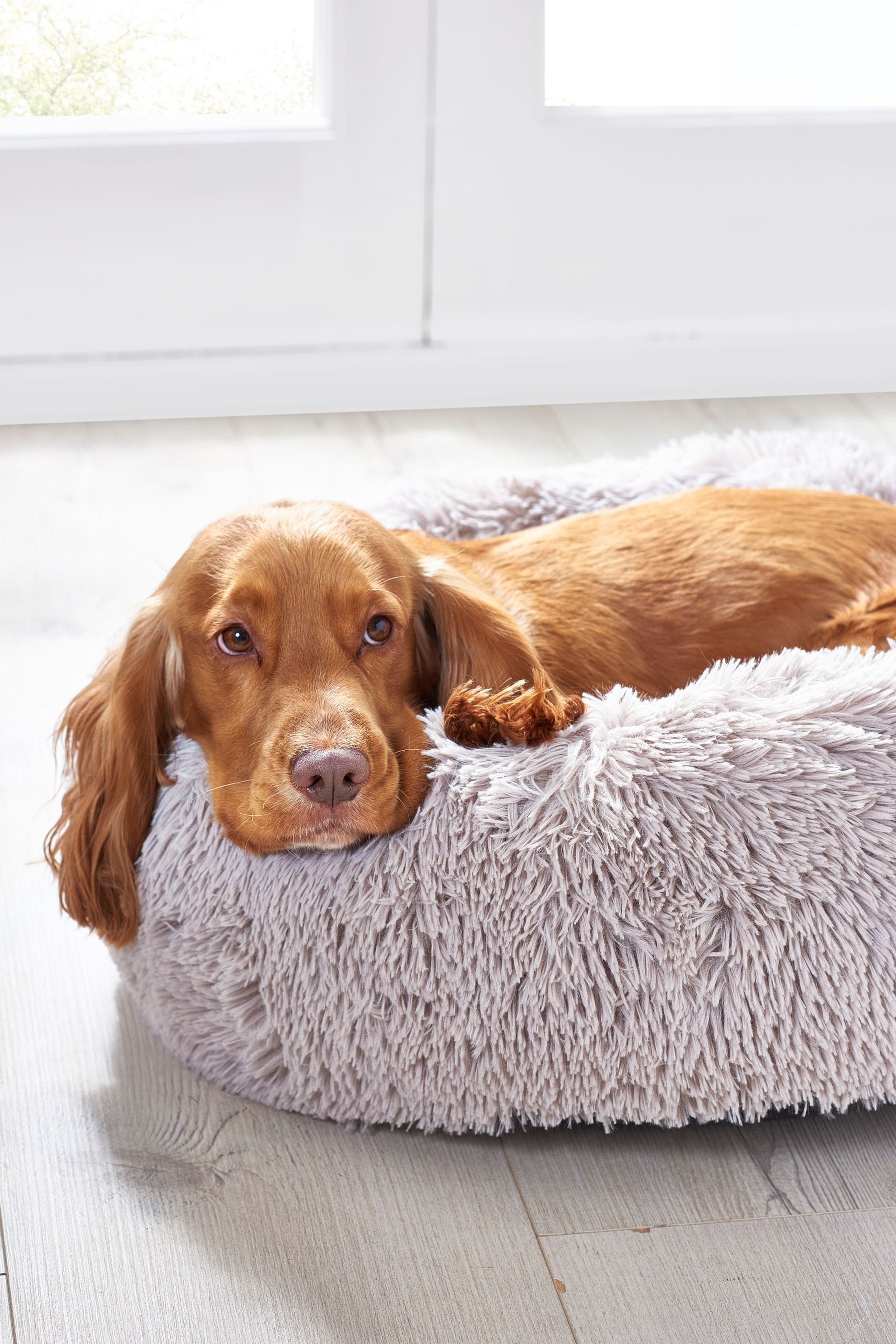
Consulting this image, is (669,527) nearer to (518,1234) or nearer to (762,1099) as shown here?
(762,1099)

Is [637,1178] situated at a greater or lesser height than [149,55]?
lesser

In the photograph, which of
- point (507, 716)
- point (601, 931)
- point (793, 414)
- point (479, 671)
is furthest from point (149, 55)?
point (601, 931)

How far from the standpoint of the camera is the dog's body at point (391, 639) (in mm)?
1323

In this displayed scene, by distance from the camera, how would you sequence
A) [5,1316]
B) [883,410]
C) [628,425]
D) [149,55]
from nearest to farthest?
[5,1316] < [149,55] < [628,425] < [883,410]

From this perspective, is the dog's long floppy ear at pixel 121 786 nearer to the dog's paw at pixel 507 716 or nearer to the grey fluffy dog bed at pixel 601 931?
the grey fluffy dog bed at pixel 601 931

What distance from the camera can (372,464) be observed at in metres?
2.74

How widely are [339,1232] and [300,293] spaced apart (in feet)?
6.95

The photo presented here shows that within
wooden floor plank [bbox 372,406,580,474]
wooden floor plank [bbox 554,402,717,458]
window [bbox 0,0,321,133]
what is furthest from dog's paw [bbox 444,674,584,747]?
window [bbox 0,0,321,133]

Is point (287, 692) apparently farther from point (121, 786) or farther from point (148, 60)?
point (148, 60)

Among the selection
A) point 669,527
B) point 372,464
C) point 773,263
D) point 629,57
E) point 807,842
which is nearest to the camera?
point 807,842

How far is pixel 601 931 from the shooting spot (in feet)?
4.31

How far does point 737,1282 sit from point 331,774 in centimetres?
53

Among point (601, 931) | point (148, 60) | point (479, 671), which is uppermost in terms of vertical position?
point (148, 60)

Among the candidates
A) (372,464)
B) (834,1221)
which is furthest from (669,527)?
(372,464)
